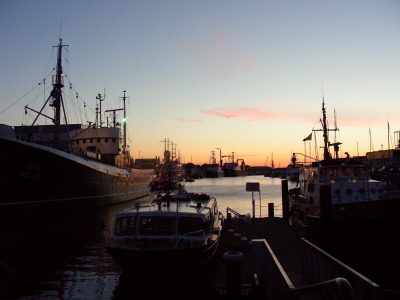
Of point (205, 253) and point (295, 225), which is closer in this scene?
point (205, 253)

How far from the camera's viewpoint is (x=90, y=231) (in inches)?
957

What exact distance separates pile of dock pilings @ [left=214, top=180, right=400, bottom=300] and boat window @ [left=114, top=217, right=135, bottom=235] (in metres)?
3.19

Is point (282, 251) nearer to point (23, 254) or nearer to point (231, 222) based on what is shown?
point (231, 222)

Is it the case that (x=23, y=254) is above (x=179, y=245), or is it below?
below

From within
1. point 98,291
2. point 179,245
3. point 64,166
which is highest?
point 64,166

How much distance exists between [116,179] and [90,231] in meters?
20.3

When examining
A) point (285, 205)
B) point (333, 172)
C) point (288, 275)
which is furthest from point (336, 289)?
point (285, 205)

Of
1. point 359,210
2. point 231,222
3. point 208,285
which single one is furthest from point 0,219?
point 359,210

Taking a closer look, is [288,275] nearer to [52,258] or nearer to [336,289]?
[336,289]

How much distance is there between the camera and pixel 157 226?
1202 centimetres

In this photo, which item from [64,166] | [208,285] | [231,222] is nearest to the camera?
[208,285]

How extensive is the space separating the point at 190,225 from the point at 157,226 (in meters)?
1.10

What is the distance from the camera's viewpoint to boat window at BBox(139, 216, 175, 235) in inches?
469

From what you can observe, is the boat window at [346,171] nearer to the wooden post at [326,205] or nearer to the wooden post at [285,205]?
the wooden post at [326,205]
